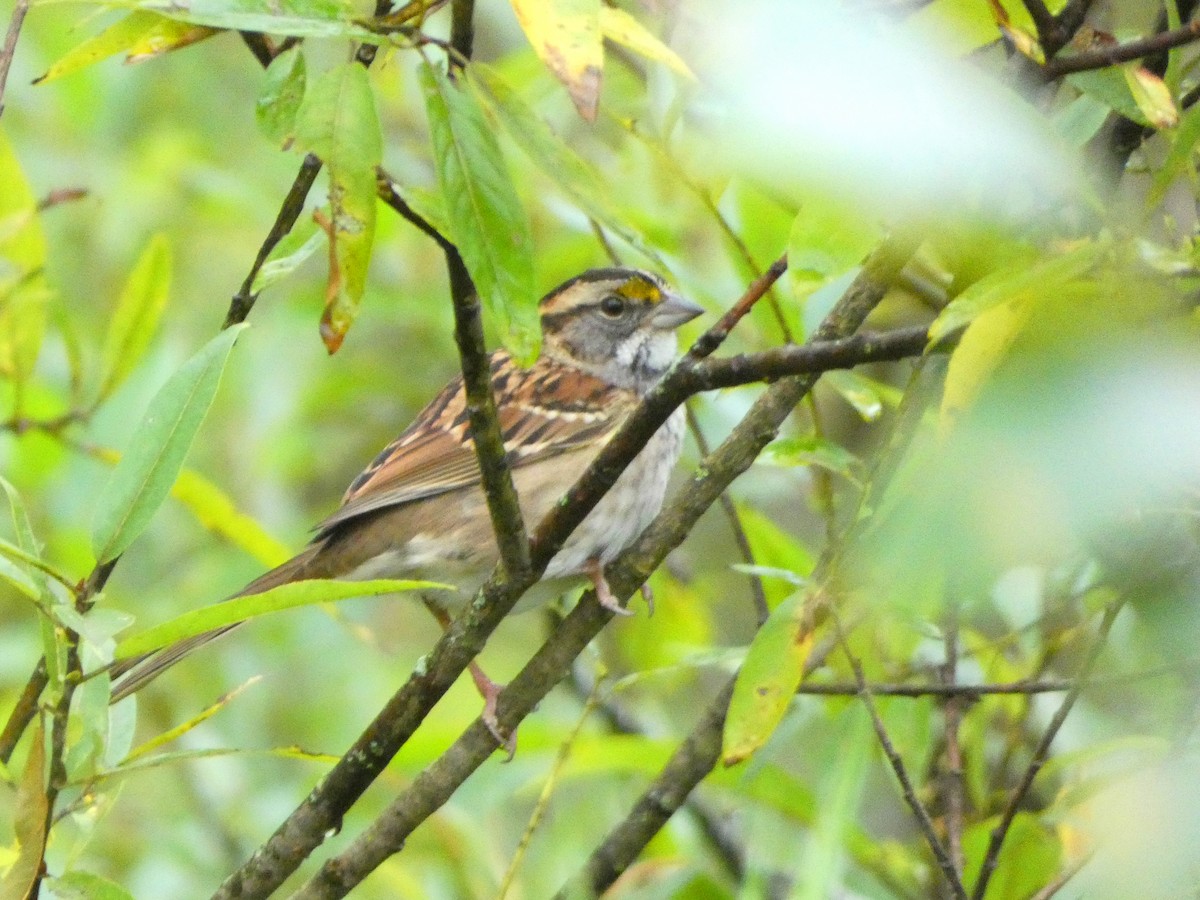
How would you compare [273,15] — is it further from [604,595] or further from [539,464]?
[539,464]

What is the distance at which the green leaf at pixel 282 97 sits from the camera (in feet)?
3.86

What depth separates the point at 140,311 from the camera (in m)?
2.33

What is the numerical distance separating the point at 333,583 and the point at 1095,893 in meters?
0.66

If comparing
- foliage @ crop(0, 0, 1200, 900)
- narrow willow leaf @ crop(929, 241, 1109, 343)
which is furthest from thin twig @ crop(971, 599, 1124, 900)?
narrow willow leaf @ crop(929, 241, 1109, 343)

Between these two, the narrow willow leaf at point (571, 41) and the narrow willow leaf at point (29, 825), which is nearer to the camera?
the narrow willow leaf at point (571, 41)

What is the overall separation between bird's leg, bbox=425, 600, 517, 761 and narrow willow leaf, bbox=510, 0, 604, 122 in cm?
106

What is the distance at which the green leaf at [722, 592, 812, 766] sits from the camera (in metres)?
1.52

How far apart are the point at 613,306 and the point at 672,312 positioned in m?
0.21

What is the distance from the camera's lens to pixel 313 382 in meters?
3.88

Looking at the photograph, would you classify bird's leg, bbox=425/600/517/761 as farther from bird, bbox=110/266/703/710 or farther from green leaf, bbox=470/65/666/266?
green leaf, bbox=470/65/666/266

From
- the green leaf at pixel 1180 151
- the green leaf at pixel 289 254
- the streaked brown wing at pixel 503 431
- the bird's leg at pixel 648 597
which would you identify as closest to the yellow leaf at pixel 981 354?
the green leaf at pixel 1180 151

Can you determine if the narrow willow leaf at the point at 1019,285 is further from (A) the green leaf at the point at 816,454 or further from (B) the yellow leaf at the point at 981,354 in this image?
(A) the green leaf at the point at 816,454

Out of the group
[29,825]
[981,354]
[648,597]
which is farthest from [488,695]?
[981,354]

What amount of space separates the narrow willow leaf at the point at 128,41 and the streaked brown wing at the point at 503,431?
5.31 ft
